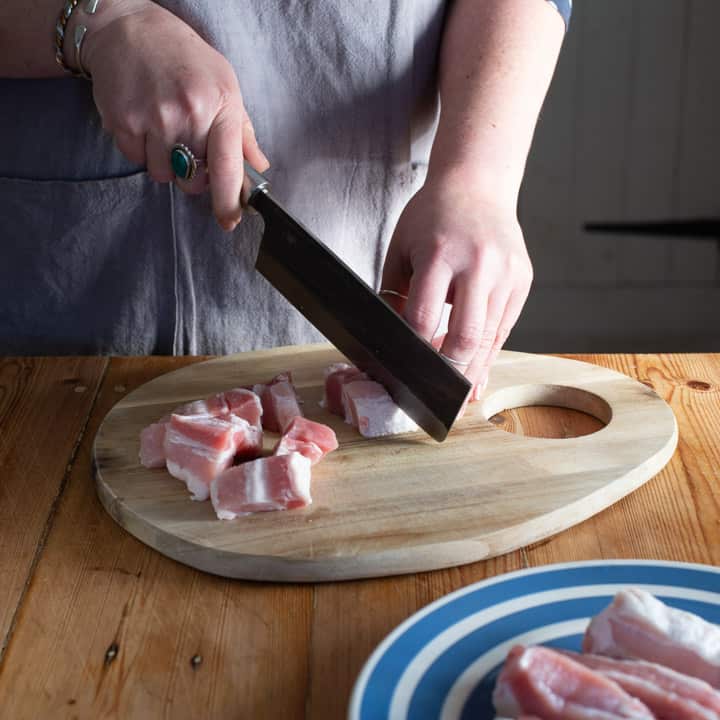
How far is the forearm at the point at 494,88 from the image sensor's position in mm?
1568

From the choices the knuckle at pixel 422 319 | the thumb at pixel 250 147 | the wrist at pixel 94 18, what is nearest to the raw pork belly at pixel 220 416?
the knuckle at pixel 422 319

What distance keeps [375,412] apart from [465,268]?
0.23 metres

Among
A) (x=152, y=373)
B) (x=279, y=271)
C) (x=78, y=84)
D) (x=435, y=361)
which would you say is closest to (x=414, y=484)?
(x=435, y=361)

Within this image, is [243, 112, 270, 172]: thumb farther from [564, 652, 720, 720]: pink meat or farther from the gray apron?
[564, 652, 720, 720]: pink meat

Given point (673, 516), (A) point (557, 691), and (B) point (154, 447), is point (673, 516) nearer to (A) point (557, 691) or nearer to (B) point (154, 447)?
(A) point (557, 691)

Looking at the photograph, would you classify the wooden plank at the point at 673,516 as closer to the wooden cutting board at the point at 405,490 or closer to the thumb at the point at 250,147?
the wooden cutting board at the point at 405,490

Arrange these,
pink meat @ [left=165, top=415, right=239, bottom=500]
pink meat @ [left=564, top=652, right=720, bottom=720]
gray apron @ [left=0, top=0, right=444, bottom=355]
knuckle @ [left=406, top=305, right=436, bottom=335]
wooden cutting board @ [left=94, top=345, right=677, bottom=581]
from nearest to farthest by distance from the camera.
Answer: pink meat @ [left=564, top=652, right=720, bottom=720], wooden cutting board @ [left=94, top=345, right=677, bottom=581], pink meat @ [left=165, top=415, right=239, bottom=500], knuckle @ [left=406, top=305, right=436, bottom=335], gray apron @ [left=0, top=0, right=444, bottom=355]

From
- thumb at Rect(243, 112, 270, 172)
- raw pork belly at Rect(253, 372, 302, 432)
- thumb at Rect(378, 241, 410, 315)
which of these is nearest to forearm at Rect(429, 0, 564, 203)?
thumb at Rect(378, 241, 410, 315)

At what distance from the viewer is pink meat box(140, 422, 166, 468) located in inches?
54.3

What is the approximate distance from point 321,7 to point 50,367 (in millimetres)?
737

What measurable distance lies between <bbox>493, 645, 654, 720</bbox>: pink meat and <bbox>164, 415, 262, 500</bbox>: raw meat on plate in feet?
1.68

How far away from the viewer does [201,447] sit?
52.3 inches

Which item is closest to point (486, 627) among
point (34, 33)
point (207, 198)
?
point (207, 198)

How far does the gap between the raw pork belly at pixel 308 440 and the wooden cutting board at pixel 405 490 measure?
0.02 m
